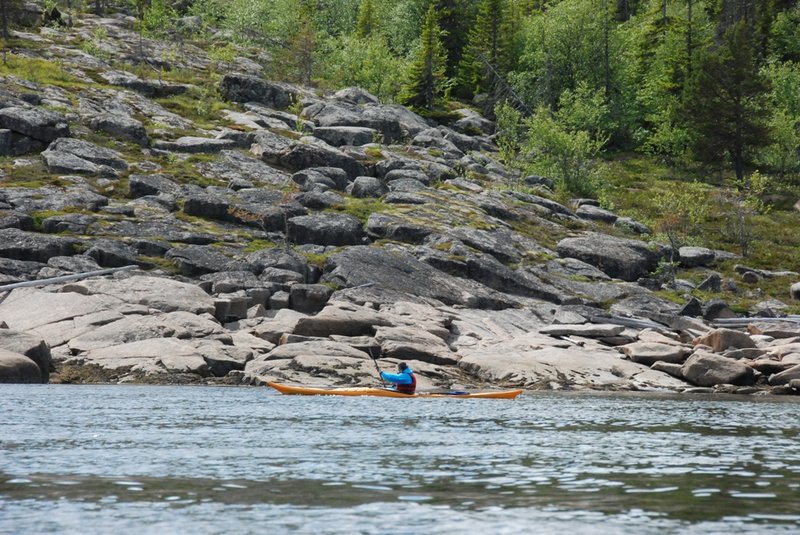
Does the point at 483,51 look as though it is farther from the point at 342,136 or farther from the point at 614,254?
the point at 614,254

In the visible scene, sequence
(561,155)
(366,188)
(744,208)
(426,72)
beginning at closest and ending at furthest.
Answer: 1. (366,188)
2. (744,208)
3. (561,155)
4. (426,72)

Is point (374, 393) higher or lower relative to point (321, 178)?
lower

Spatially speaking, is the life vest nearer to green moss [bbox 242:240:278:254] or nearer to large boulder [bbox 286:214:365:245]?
green moss [bbox 242:240:278:254]

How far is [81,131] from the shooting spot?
7881 centimetres

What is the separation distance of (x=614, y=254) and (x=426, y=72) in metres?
48.4

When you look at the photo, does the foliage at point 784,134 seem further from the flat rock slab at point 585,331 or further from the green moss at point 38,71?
the green moss at point 38,71

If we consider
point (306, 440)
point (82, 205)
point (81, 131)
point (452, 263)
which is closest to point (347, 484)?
point (306, 440)

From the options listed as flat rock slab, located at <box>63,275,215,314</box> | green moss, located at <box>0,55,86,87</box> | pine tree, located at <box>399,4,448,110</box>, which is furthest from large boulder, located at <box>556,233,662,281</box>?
green moss, located at <box>0,55,86,87</box>

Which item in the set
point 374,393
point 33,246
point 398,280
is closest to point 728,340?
point 398,280

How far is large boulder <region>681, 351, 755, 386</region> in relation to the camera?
44.5 meters

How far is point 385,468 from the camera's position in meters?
18.8

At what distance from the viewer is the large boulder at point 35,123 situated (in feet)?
244

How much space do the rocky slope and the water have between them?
1015 cm

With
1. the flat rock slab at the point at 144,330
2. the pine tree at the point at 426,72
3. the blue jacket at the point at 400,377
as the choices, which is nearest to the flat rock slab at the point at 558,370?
the blue jacket at the point at 400,377
